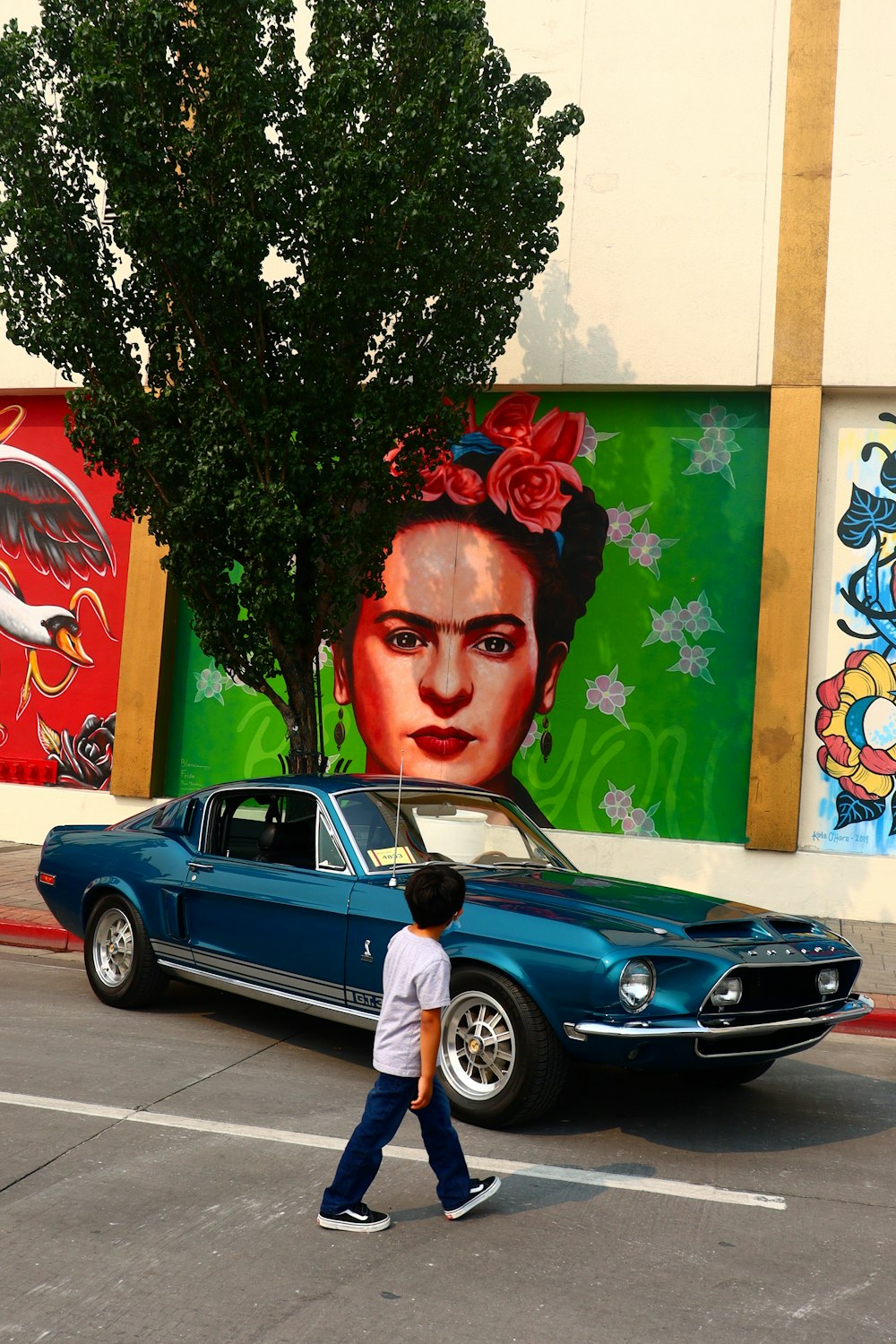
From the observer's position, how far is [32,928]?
31.8 ft

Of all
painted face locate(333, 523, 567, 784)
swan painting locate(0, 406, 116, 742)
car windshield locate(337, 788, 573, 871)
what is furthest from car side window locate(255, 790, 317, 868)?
swan painting locate(0, 406, 116, 742)

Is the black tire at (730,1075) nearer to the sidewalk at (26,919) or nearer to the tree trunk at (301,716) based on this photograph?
the sidewalk at (26,919)

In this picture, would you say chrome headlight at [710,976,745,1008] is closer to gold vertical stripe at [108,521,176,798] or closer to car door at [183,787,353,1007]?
car door at [183,787,353,1007]

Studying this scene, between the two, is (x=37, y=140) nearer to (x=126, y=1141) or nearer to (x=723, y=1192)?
(x=126, y=1141)

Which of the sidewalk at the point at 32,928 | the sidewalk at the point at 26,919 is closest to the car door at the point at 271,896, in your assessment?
the sidewalk at the point at 26,919

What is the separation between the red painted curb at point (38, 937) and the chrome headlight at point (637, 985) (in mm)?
5609

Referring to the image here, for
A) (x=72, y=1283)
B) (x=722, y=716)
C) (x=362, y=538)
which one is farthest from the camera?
(x=722, y=716)

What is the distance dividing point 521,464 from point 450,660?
2.26m

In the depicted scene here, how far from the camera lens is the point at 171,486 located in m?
10.3

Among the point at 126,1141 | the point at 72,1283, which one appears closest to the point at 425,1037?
the point at 72,1283

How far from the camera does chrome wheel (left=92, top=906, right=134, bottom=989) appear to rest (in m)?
7.27

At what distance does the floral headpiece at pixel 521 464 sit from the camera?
13.5 metres

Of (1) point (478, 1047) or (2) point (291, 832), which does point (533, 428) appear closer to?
(2) point (291, 832)

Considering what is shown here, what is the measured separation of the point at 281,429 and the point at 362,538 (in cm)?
121
